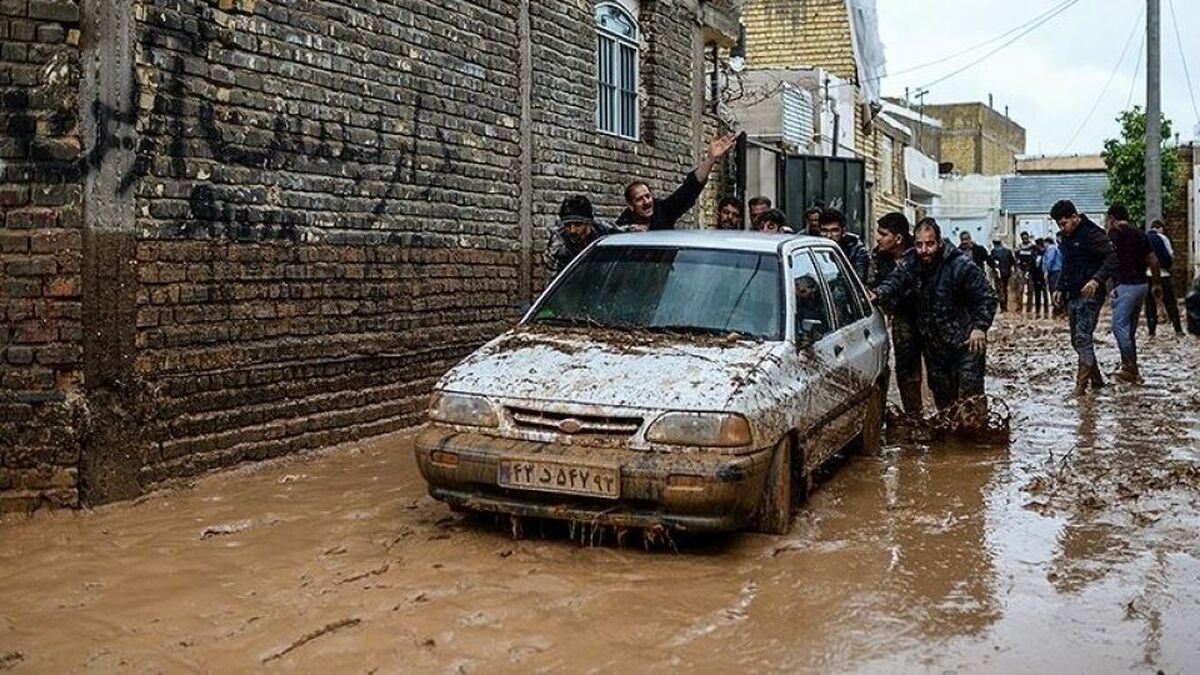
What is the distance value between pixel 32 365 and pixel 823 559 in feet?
13.6

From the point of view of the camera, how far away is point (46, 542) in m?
5.49

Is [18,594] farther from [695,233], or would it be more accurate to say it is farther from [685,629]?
[695,233]

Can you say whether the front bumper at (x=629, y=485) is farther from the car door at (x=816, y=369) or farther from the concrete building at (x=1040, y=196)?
the concrete building at (x=1040, y=196)

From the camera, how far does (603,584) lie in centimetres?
480

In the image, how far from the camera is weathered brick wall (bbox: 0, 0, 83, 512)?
5.89 meters

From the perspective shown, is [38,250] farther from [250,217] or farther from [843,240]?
[843,240]

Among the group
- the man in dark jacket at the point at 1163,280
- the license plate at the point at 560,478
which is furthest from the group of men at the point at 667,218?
the man in dark jacket at the point at 1163,280

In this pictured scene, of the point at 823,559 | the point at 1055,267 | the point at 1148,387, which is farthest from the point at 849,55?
the point at 823,559

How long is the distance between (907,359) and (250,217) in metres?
4.82

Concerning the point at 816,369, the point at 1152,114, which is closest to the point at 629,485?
the point at 816,369

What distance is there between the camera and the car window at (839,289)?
22.8 ft

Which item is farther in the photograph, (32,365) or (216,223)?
(216,223)

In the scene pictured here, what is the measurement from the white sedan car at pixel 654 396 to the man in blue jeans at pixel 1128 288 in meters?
6.28

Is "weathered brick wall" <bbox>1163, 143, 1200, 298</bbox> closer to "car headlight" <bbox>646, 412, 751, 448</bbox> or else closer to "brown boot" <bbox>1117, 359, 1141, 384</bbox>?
"brown boot" <bbox>1117, 359, 1141, 384</bbox>
